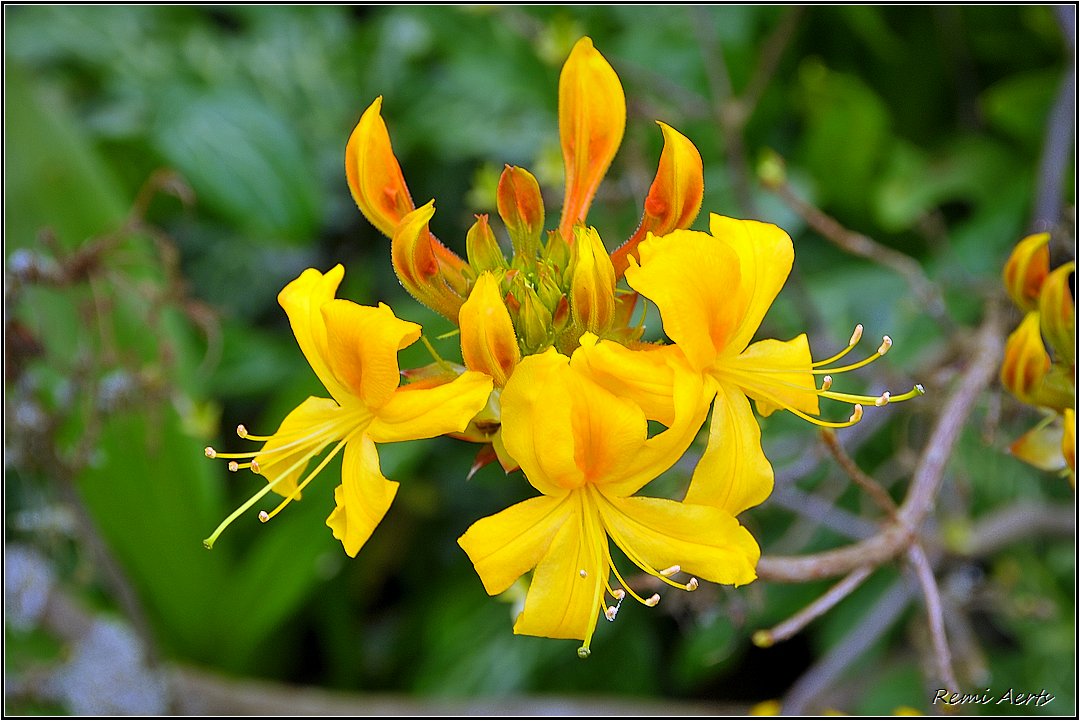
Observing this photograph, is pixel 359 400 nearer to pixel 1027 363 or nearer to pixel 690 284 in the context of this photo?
pixel 690 284

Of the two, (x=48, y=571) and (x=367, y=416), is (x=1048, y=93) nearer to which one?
(x=367, y=416)

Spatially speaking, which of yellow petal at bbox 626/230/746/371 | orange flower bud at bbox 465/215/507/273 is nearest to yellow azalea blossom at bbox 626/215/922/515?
yellow petal at bbox 626/230/746/371

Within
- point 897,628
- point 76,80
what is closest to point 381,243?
point 76,80

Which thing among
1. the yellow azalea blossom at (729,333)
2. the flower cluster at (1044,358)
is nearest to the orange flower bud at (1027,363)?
the flower cluster at (1044,358)
